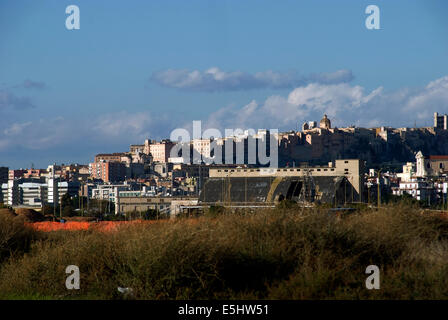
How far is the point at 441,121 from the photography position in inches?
7648

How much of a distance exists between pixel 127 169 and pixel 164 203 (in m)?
79.7

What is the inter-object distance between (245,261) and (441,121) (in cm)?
18955

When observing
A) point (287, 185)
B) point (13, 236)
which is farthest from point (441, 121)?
point (13, 236)

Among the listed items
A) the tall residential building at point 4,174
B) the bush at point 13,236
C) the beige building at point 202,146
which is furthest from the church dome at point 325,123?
the bush at point 13,236

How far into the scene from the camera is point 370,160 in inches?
6230

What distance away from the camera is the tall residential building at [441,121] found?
630 ft

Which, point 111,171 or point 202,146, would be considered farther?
point 202,146

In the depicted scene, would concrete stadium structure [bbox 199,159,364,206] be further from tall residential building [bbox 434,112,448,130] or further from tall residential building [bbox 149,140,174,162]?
tall residential building [bbox 434,112,448,130]

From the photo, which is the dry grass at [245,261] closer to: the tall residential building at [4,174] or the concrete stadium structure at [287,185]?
the concrete stadium structure at [287,185]

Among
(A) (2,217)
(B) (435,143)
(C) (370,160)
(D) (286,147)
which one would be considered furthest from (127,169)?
(A) (2,217)

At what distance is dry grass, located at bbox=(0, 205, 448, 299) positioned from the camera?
11766mm
